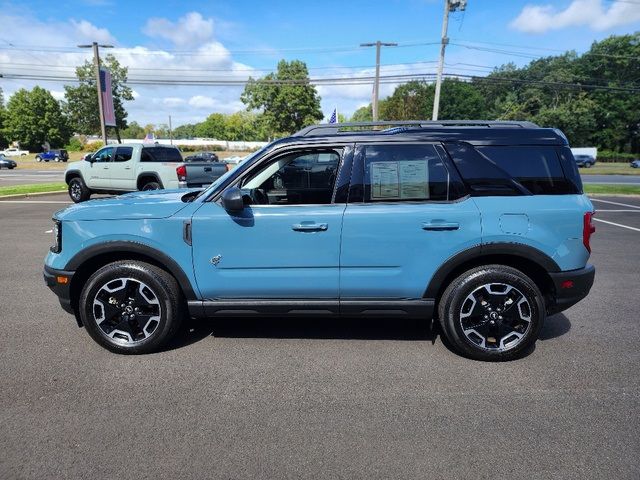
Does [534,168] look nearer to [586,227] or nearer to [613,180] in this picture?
[586,227]

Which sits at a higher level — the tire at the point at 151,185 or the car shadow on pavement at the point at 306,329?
the tire at the point at 151,185

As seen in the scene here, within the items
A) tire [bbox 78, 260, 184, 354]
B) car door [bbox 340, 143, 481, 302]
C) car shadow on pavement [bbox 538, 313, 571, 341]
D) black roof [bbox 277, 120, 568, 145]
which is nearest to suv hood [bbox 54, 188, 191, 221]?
tire [bbox 78, 260, 184, 354]

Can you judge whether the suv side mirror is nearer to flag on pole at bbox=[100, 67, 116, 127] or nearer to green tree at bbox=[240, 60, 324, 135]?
flag on pole at bbox=[100, 67, 116, 127]

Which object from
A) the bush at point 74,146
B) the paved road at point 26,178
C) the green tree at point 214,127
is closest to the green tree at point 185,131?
the green tree at point 214,127

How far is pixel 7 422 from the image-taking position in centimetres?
260

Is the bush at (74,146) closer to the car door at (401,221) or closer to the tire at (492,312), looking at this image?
the car door at (401,221)

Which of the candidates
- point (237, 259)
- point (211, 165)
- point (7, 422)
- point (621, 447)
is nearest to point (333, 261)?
point (237, 259)

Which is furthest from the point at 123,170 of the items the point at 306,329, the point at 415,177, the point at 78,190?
the point at 415,177

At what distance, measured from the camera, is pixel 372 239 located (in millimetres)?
3236

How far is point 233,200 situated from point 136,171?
1126 centimetres

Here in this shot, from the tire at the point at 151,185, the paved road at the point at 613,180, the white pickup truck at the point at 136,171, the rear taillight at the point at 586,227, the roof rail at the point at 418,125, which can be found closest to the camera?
the rear taillight at the point at 586,227

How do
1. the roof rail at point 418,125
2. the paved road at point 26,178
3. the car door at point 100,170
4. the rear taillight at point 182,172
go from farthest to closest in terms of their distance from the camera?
the paved road at point 26,178
the car door at point 100,170
the rear taillight at point 182,172
the roof rail at point 418,125

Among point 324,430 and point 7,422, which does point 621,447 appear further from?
point 7,422

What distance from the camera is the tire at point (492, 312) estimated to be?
3.29 meters
